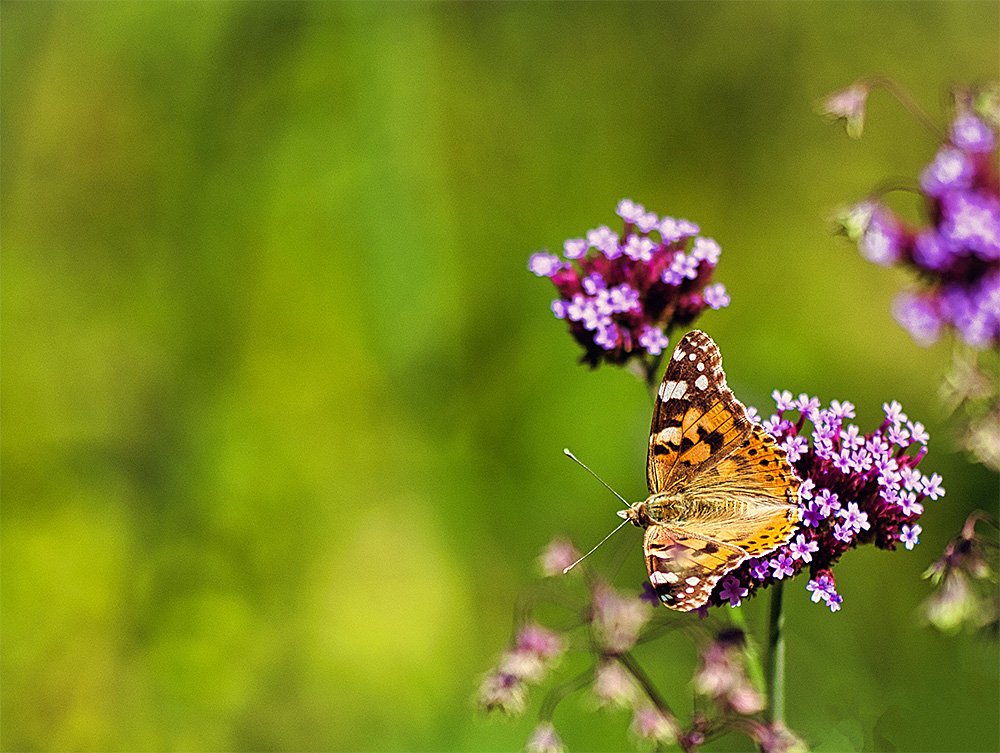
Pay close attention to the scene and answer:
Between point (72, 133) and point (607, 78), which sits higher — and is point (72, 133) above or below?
→ below

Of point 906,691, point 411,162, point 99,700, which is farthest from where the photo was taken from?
point 411,162

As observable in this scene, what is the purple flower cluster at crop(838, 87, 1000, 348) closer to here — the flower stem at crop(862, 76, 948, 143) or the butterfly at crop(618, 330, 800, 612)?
the flower stem at crop(862, 76, 948, 143)

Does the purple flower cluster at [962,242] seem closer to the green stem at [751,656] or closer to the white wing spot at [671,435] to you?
the white wing spot at [671,435]

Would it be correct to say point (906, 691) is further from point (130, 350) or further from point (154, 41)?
point (154, 41)

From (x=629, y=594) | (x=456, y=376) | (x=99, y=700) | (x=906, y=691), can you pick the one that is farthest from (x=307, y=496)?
(x=906, y=691)

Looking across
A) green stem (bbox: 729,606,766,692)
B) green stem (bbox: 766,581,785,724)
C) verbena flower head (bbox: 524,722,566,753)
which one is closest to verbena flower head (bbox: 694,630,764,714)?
green stem (bbox: 729,606,766,692)

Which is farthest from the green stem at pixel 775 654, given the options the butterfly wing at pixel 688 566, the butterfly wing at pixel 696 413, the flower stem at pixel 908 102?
the flower stem at pixel 908 102

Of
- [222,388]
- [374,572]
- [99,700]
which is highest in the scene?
[222,388]
